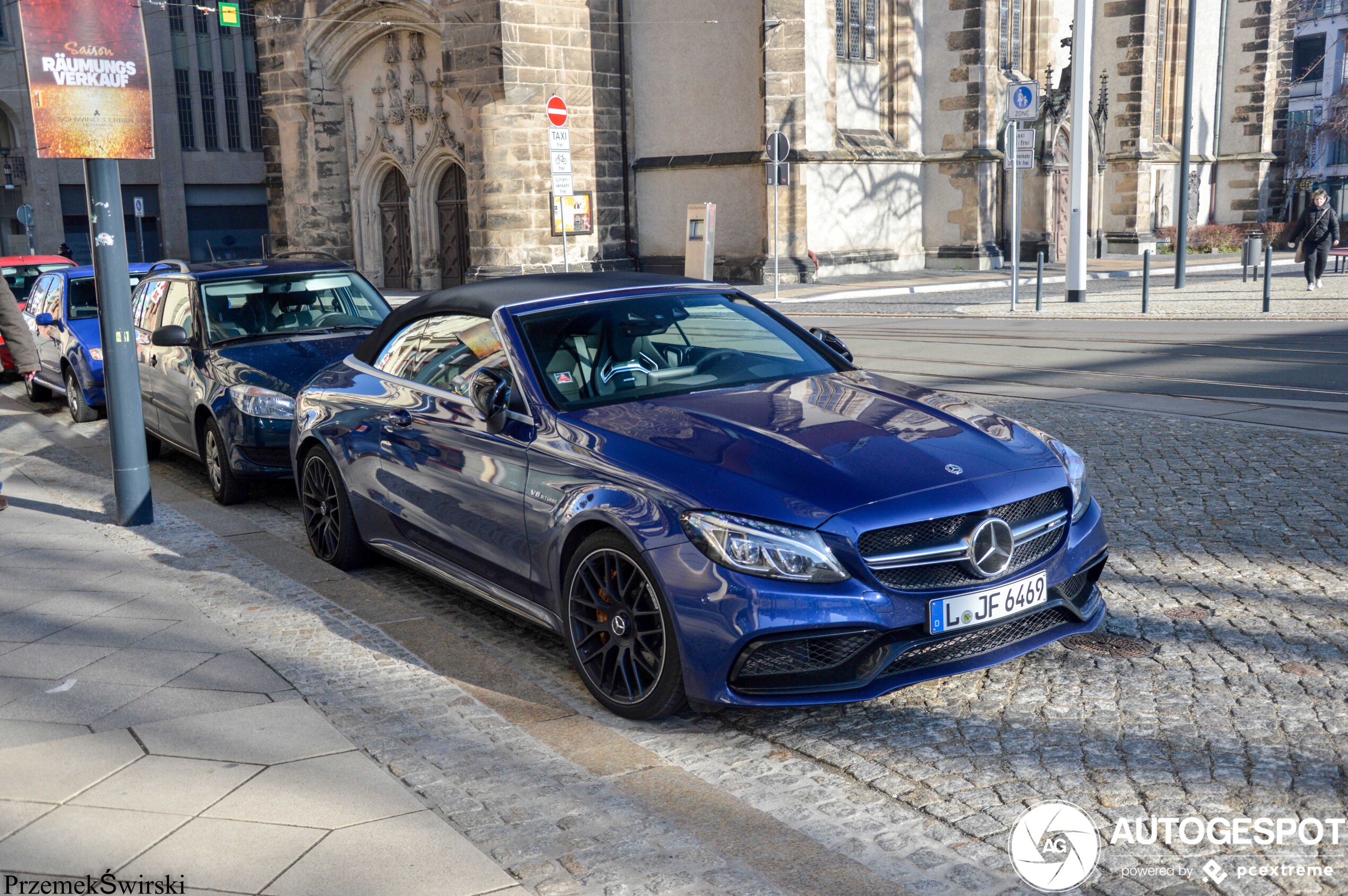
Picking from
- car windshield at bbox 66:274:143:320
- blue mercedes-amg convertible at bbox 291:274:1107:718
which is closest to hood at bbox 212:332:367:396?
blue mercedes-amg convertible at bbox 291:274:1107:718

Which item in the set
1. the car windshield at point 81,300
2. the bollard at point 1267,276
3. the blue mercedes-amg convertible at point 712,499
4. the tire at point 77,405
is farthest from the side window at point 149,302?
the bollard at point 1267,276

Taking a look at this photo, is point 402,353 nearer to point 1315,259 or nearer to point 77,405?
point 77,405

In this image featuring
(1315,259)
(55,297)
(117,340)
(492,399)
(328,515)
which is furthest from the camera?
(1315,259)

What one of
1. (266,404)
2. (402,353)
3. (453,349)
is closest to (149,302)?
(266,404)

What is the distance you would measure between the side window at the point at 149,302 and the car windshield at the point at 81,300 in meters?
2.99

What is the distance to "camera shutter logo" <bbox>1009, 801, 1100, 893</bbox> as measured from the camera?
3162 mm

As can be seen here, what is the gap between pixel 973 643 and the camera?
13.5 ft

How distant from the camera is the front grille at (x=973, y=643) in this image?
3.99m

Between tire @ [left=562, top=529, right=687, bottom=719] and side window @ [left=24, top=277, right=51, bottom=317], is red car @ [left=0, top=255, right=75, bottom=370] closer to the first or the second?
side window @ [left=24, top=277, right=51, bottom=317]

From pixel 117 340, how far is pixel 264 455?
1.22 meters

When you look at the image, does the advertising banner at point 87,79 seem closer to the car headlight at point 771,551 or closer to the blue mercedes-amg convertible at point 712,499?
the blue mercedes-amg convertible at point 712,499

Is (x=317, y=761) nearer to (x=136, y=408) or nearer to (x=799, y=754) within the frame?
(x=799, y=754)

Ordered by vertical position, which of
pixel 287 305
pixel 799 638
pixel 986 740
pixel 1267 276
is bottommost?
pixel 986 740

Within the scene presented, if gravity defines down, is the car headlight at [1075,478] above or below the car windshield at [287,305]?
below
